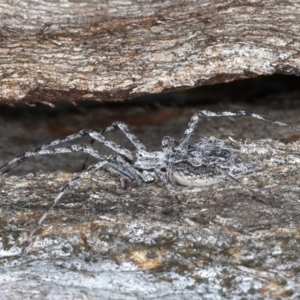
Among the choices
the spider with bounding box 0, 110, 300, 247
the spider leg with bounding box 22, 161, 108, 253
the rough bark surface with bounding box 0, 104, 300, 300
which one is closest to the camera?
the rough bark surface with bounding box 0, 104, 300, 300

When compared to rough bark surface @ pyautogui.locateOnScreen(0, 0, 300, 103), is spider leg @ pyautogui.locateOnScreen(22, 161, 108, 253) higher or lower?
lower

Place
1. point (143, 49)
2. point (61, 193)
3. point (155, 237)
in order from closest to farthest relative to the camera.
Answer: point (155, 237)
point (61, 193)
point (143, 49)

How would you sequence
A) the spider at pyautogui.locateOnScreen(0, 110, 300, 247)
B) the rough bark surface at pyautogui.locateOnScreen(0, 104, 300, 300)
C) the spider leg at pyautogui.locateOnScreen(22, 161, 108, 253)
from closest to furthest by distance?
the rough bark surface at pyautogui.locateOnScreen(0, 104, 300, 300), the spider leg at pyautogui.locateOnScreen(22, 161, 108, 253), the spider at pyautogui.locateOnScreen(0, 110, 300, 247)

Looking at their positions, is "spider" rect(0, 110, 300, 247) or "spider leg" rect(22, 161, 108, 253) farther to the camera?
"spider" rect(0, 110, 300, 247)

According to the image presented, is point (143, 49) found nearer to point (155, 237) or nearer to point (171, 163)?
point (171, 163)

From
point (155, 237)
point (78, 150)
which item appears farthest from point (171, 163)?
point (155, 237)

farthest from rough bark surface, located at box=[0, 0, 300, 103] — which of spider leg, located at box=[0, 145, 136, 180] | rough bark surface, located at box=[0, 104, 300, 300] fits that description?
rough bark surface, located at box=[0, 104, 300, 300]

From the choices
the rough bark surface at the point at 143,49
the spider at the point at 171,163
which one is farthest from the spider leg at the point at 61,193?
the rough bark surface at the point at 143,49

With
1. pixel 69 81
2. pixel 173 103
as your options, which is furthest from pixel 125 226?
pixel 173 103

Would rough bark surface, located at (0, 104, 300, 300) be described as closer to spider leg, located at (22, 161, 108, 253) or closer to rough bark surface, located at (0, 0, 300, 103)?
spider leg, located at (22, 161, 108, 253)
